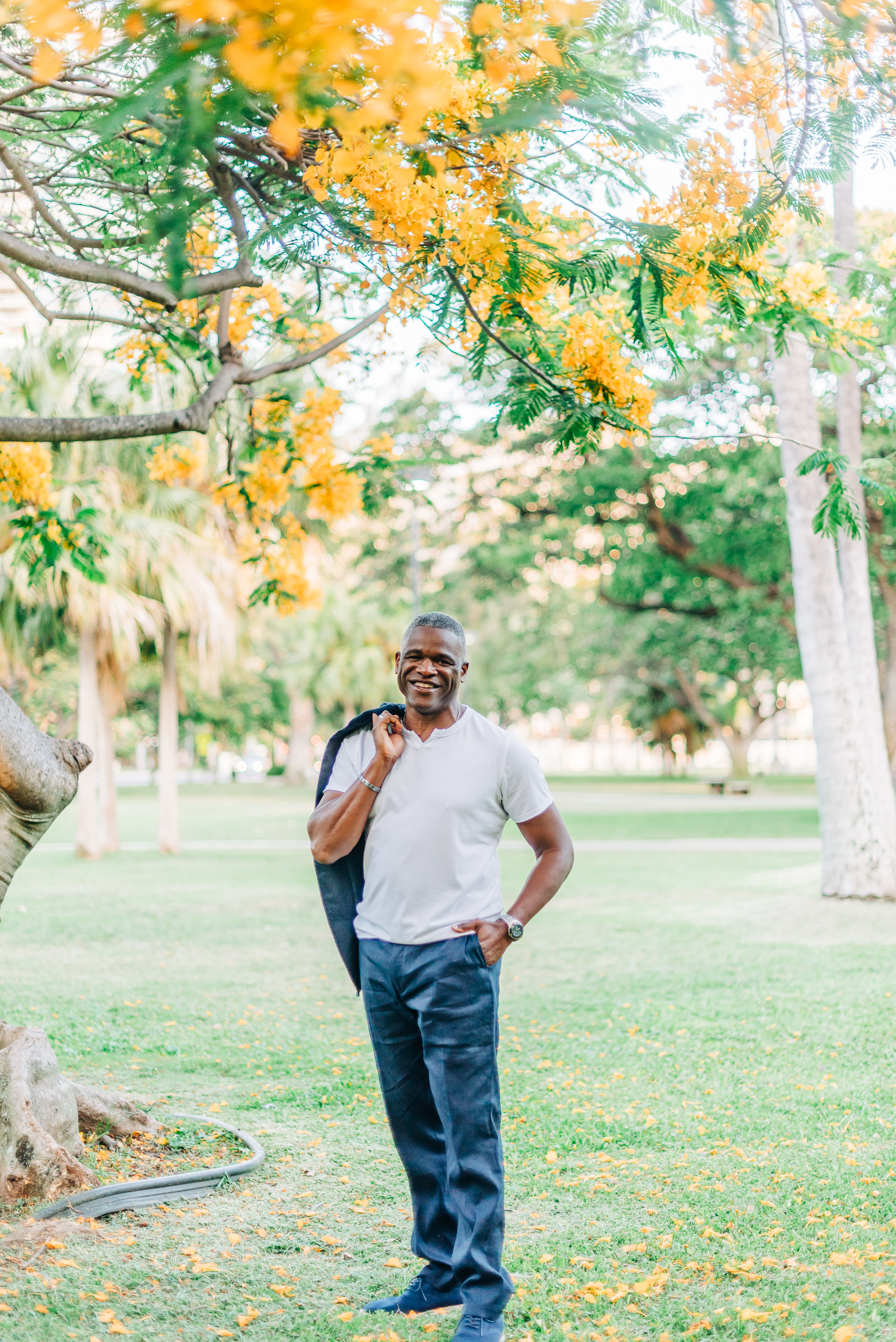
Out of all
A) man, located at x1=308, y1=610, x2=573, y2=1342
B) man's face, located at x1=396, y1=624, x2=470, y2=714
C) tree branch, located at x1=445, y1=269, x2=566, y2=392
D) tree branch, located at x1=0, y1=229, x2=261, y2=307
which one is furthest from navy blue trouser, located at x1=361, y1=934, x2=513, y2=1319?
tree branch, located at x1=0, y1=229, x2=261, y2=307

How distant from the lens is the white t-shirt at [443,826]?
3535 millimetres

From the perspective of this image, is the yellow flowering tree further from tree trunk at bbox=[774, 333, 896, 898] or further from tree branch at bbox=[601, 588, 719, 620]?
tree branch at bbox=[601, 588, 719, 620]

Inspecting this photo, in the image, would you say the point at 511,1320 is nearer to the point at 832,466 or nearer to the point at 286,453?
the point at 832,466

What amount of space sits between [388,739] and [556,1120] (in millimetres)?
3105

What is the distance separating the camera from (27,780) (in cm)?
421

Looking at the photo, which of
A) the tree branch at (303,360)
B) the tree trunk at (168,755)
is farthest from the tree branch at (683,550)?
the tree branch at (303,360)

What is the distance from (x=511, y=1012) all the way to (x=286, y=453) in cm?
406

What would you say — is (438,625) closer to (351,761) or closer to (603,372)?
(351,761)

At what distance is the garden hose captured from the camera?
4484 mm

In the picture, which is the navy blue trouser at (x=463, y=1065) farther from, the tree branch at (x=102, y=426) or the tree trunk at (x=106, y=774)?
the tree trunk at (x=106, y=774)

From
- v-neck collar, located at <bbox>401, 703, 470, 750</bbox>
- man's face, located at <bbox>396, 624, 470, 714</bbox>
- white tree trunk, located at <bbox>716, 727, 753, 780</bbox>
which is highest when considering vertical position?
man's face, located at <bbox>396, 624, 470, 714</bbox>

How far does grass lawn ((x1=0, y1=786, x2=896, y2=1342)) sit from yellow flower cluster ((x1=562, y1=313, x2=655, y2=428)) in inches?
126

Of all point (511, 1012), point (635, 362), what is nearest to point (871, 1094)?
point (511, 1012)

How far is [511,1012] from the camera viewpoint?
343 inches
